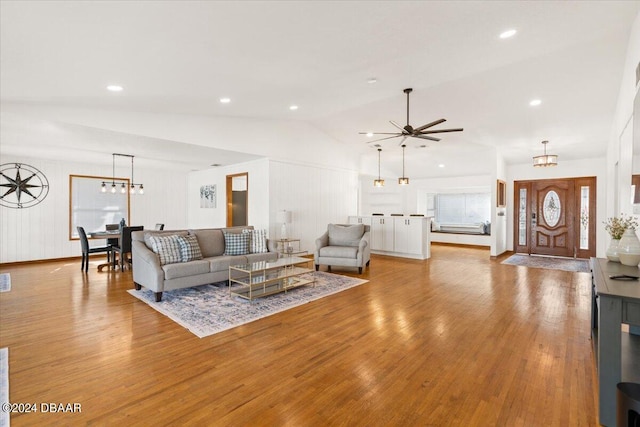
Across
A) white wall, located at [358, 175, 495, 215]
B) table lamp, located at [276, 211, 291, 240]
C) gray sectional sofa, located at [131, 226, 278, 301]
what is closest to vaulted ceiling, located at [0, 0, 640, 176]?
gray sectional sofa, located at [131, 226, 278, 301]

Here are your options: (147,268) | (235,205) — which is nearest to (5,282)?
(147,268)

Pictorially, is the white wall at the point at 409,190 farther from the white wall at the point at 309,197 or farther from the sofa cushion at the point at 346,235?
the sofa cushion at the point at 346,235

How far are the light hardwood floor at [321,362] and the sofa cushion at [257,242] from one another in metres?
1.81

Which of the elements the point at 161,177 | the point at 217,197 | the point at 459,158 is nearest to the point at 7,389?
the point at 217,197

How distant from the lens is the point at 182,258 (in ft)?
15.0

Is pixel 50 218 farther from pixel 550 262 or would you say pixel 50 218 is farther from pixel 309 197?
pixel 550 262

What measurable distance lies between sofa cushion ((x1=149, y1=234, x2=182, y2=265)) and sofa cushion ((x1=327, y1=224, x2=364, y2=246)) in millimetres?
3071

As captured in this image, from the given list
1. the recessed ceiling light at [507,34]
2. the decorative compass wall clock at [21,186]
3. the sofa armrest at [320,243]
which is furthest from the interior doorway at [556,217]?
the decorative compass wall clock at [21,186]

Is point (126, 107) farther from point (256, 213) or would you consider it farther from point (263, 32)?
point (256, 213)

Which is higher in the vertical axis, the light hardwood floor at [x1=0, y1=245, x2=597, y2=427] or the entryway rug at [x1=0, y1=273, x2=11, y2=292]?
the entryway rug at [x1=0, y1=273, x2=11, y2=292]

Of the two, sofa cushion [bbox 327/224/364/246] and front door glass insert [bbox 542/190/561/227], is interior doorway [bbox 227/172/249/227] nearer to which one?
sofa cushion [bbox 327/224/364/246]

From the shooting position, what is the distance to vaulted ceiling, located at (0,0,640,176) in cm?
252

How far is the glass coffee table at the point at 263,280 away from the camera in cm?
425

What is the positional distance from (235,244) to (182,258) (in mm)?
931
